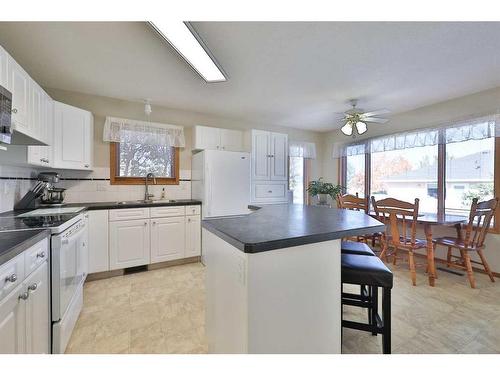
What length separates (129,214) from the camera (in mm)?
2801

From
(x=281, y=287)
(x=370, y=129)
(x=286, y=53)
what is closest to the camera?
(x=281, y=287)

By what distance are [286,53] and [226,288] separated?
1.97 m

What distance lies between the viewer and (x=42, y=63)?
7.23 feet

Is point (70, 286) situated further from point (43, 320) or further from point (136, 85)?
point (136, 85)

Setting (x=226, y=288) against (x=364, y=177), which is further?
(x=364, y=177)

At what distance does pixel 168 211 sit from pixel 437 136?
3928 millimetres

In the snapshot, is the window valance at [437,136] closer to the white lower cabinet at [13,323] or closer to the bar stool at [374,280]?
the bar stool at [374,280]

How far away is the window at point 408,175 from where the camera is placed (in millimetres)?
3472

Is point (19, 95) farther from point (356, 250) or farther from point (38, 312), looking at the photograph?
point (356, 250)

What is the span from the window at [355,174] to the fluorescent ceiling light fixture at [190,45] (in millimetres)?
3340

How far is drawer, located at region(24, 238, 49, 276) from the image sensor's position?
1.13m

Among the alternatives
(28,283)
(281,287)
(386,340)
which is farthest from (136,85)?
(386,340)

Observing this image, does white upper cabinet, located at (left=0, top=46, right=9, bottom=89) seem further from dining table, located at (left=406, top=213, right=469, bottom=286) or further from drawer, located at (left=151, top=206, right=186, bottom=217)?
dining table, located at (left=406, top=213, right=469, bottom=286)

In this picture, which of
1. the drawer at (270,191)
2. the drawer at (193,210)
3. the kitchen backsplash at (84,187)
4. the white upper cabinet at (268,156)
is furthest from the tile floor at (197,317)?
the white upper cabinet at (268,156)
